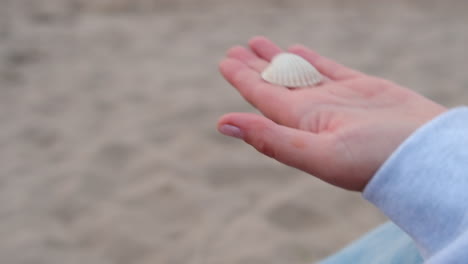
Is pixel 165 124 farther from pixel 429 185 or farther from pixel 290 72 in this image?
pixel 429 185

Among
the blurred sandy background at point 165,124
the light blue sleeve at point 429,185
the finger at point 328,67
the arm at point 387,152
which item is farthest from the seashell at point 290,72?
the blurred sandy background at point 165,124

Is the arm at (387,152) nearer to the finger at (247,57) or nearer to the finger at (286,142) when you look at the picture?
the finger at (286,142)

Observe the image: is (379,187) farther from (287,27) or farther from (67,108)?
(287,27)

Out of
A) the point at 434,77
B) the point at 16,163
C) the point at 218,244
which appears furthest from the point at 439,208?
the point at 434,77

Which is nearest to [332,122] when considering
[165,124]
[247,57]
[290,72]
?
[290,72]

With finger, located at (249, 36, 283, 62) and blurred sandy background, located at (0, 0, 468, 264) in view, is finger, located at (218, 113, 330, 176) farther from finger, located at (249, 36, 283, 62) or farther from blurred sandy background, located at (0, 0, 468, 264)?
blurred sandy background, located at (0, 0, 468, 264)
